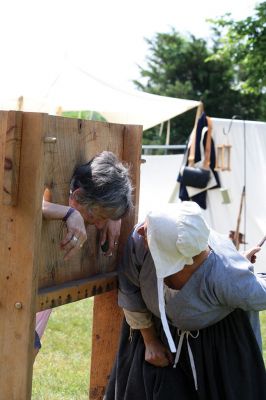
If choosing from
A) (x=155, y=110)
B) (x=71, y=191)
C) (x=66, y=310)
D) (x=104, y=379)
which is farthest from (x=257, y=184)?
(x=71, y=191)

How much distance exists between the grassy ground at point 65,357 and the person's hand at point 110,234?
137 centimetres

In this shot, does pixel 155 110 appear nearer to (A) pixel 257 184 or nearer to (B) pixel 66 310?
(A) pixel 257 184

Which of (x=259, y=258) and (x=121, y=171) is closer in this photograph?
(x=121, y=171)

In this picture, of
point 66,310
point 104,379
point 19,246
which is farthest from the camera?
point 66,310

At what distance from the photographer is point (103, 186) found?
206cm

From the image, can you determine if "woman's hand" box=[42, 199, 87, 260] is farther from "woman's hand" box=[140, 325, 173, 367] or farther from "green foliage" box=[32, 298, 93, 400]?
"green foliage" box=[32, 298, 93, 400]

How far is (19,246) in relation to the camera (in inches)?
72.0

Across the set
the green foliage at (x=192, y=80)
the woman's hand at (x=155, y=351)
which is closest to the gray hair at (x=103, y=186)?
the woman's hand at (x=155, y=351)

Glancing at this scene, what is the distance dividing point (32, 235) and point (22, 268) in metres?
0.10

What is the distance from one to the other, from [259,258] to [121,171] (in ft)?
16.9

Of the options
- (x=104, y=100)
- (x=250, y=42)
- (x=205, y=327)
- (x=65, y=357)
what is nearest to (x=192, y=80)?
(x=250, y=42)

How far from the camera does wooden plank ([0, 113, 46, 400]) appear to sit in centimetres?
180

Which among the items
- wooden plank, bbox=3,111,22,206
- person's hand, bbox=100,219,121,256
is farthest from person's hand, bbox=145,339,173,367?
wooden plank, bbox=3,111,22,206

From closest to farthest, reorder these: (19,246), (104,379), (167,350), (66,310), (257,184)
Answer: (19,246) → (167,350) → (104,379) → (66,310) → (257,184)
